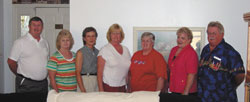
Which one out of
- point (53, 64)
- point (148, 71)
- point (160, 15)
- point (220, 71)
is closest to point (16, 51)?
point (53, 64)

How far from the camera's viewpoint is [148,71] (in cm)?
292

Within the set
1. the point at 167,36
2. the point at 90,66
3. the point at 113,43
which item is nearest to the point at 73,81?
the point at 90,66

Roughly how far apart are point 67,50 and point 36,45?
56cm

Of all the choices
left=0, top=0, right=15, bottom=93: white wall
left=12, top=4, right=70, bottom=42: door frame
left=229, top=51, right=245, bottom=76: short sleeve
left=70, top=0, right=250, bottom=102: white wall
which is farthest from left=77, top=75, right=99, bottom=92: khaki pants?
left=12, top=4, right=70, bottom=42: door frame

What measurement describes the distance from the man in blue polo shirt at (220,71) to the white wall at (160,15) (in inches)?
41.2

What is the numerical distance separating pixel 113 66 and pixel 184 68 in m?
0.77

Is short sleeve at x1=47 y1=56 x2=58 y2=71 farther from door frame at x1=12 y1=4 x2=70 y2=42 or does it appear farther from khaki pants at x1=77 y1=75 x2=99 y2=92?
door frame at x1=12 y1=4 x2=70 y2=42

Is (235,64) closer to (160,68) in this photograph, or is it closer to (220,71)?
(220,71)

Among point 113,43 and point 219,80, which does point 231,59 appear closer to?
point 219,80

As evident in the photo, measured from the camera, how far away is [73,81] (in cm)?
296

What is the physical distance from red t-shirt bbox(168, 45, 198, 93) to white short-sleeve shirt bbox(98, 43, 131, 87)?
551mm

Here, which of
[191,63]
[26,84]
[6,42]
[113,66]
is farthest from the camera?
[6,42]

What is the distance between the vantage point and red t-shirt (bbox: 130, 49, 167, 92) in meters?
2.92

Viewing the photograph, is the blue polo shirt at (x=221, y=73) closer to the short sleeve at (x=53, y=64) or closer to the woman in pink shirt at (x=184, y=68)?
the woman in pink shirt at (x=184, y=68)
